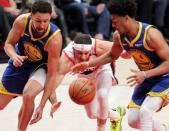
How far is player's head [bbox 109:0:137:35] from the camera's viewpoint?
15.7ft

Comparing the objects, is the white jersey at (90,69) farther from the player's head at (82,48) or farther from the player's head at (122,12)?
the player's head at (122,12)

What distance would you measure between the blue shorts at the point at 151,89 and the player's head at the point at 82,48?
72 cm

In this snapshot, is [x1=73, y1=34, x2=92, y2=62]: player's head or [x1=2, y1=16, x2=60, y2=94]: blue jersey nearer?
[x1=2, y1=16, x2=60, y2=94]: blue jersey

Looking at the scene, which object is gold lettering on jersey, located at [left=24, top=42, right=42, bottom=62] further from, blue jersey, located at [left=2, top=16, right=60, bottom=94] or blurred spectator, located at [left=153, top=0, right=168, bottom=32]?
blurred spectator, located at [left=153, top=0, right=168, bottom=32]

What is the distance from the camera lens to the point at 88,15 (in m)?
11.3

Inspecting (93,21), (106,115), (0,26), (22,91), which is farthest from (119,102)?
(93,21)

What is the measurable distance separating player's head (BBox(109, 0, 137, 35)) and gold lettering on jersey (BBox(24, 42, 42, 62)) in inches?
38.3

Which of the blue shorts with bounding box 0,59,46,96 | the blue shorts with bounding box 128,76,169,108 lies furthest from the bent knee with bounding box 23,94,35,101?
the blue shorts with bounding box 128,76,169,108

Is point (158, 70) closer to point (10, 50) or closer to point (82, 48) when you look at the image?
point (82, 48)

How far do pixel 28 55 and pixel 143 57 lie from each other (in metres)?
1.22

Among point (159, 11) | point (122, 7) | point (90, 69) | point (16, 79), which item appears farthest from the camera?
point (159, 11)

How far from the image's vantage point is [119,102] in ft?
24.1

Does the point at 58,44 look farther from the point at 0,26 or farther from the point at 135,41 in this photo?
the point at 0,26

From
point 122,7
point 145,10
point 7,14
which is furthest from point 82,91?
point 145,10
